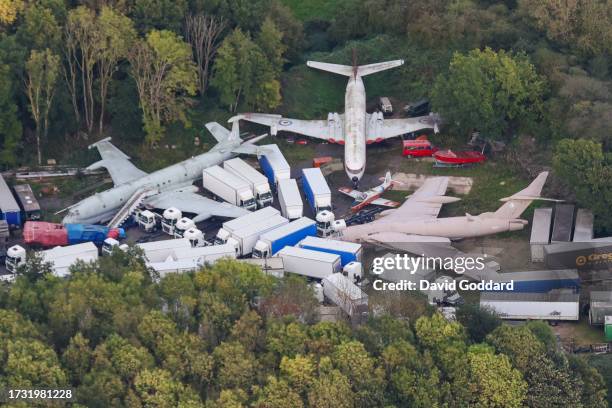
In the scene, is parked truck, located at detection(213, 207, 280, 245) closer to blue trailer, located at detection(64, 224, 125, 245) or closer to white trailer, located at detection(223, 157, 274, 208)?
white trailer, located at detection(223, 157, 274, 208)

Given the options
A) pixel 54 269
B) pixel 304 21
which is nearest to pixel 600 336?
pixel 54 269

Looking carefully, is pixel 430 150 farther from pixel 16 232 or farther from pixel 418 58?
pixel 16 232

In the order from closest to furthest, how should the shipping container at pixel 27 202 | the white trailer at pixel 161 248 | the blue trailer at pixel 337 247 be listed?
the white trailer at pixel 161 248
the blue trailer at pixel 337 247
the shipping container at pixel 27 202

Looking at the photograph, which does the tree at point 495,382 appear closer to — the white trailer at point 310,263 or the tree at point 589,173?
the white trailer at point 310,263

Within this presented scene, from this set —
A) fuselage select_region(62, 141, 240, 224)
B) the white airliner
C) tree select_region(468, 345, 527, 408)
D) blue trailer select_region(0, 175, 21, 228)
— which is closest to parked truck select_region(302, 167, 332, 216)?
the white airliner

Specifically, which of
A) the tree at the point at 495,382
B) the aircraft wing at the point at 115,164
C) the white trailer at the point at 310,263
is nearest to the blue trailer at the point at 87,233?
the aircraft wing at the point at 115,164

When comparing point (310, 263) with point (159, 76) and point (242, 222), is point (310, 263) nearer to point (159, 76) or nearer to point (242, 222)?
point (242, 222)
